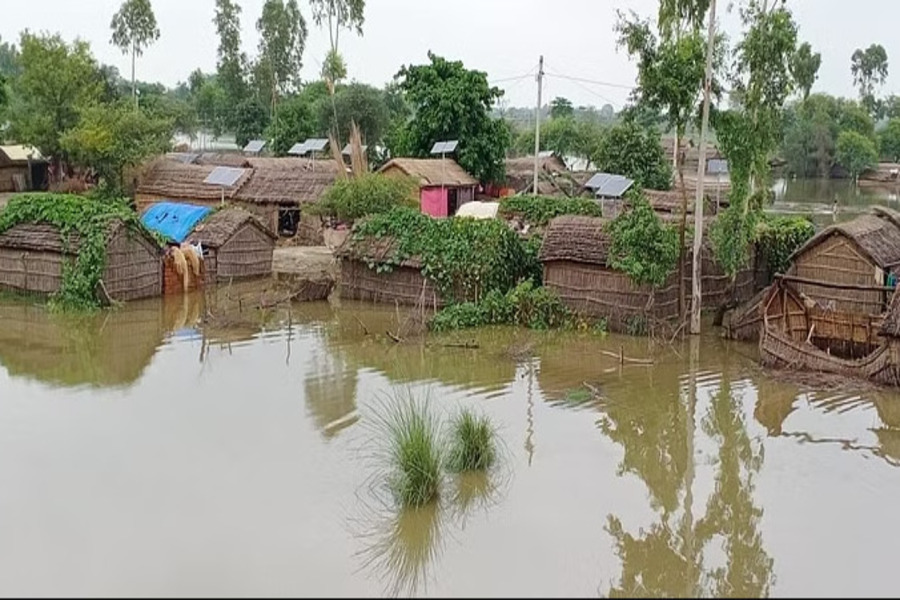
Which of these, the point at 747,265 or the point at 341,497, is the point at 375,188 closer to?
the point at 747,265

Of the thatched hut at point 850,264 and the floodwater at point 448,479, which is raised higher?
the thatched hut at point 850,264

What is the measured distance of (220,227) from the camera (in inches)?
846

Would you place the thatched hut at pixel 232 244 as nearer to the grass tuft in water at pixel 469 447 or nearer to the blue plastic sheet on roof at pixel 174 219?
the blue plastic sheet on roof at pixel 174 219

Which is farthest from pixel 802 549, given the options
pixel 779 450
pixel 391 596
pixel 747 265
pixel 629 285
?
pixel 747 265

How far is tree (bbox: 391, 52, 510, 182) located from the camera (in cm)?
2941

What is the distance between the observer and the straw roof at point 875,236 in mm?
16281

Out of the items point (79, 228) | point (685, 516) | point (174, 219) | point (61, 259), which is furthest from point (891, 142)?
point (685, 516)

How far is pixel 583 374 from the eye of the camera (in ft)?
47.8

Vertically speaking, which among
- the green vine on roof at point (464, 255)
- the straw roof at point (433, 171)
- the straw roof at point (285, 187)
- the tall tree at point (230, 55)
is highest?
the tall tree at point (230, 55)

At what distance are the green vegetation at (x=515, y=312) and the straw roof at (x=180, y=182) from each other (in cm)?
1098

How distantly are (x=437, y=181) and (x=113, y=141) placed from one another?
30.5 feet

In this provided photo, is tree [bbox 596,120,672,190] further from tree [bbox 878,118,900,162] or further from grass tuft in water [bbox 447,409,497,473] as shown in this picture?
tree [bbox 878,118,900,162]

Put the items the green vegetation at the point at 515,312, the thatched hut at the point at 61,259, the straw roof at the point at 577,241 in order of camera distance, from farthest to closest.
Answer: the thatched hut at the point at 61,259 → the green vegetation at the point at 515,312 → the straw roof at the point at 577,241

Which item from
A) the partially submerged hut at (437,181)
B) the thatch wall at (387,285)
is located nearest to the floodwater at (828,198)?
the partially submerged hut at (437,181)
